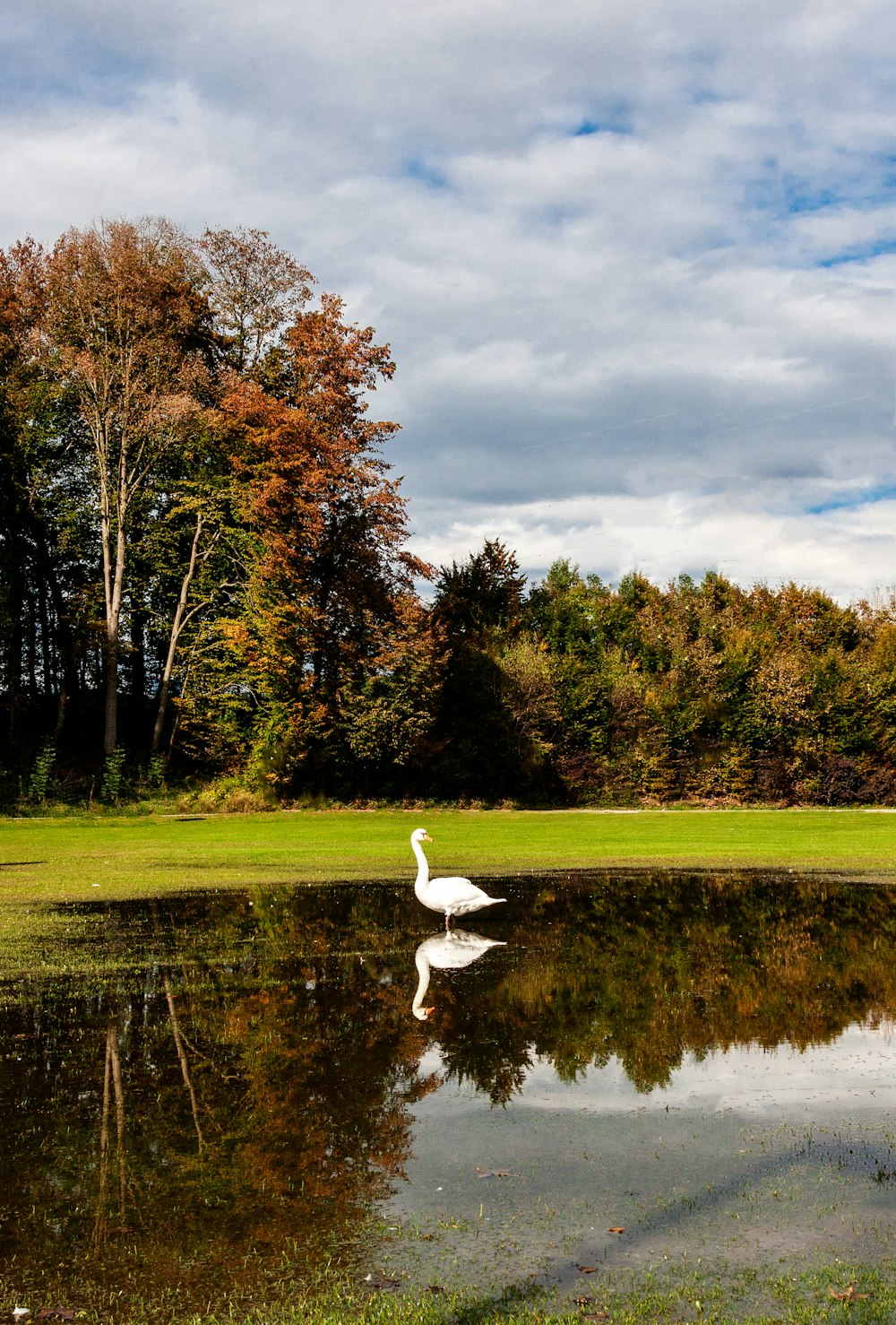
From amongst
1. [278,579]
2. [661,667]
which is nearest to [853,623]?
[661,667]

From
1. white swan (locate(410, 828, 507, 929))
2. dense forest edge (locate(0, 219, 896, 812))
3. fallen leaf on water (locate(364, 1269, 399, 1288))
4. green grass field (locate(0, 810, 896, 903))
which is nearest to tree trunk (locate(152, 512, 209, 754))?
dense forest edge (locate(0, 219, 896, 812))

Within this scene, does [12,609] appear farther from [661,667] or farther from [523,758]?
[661,667]

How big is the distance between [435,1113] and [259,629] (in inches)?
1523

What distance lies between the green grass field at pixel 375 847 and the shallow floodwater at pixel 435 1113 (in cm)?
802

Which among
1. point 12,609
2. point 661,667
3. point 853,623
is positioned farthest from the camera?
point 853,623

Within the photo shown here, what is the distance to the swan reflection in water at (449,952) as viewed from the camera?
511 inches

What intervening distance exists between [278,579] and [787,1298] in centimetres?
4197

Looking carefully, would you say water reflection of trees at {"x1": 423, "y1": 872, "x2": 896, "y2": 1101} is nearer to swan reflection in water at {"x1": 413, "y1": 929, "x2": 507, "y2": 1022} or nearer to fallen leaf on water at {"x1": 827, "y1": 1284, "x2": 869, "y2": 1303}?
swan reflection in water at {"x1": 413, "y1": 929, "x2": 507, "y2": 1022}

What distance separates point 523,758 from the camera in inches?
2029

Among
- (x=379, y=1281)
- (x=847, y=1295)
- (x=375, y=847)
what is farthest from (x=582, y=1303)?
(x=375, y=847)

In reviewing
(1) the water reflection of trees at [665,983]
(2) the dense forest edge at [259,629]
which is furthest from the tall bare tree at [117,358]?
(1) the water reflection of trees at [665,983]

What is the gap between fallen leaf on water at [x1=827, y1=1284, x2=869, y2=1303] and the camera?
16.3ft

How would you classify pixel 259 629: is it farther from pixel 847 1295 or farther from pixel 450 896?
pixel 847 1295

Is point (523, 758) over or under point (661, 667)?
under
